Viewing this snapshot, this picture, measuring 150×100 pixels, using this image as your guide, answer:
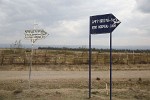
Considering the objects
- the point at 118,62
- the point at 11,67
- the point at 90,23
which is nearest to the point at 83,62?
the point at 118,62

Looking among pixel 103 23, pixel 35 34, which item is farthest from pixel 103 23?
pixel 35 34

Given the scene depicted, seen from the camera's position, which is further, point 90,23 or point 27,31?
point 27,31

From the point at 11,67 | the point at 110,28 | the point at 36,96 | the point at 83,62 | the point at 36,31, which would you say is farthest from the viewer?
the point at 83,62

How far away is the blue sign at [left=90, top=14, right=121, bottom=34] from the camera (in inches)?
499

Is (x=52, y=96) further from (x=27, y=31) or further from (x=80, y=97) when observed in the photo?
(x=27, y=31)

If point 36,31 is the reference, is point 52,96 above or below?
below

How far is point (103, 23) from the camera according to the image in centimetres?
1318

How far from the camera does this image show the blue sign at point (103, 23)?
1268 centimetres

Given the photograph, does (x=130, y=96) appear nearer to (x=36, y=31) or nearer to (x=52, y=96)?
(x=52, y=96)

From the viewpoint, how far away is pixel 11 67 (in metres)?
35.7

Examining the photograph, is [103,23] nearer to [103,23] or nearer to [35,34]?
[103,23]

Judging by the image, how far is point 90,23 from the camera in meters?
13.9

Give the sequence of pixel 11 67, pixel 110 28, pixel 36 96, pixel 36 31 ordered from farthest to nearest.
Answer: pixel 11 67
pixel 36 31
pixel 36 96
pixel 110 28

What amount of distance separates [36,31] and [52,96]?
3852mm
